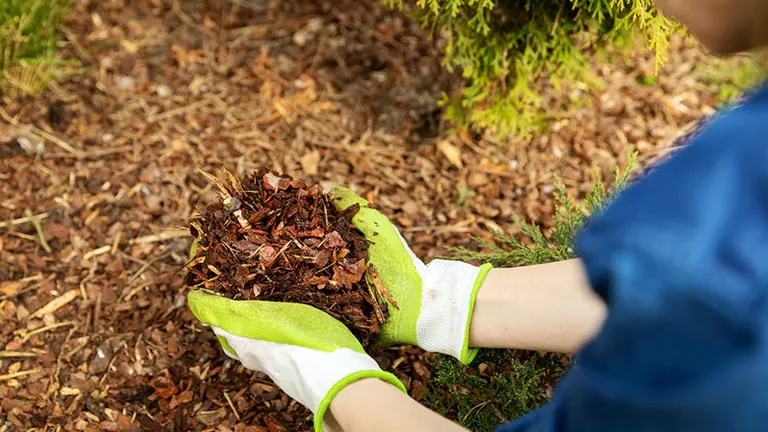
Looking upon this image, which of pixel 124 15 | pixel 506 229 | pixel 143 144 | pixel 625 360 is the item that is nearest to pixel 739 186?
pixel 625 360

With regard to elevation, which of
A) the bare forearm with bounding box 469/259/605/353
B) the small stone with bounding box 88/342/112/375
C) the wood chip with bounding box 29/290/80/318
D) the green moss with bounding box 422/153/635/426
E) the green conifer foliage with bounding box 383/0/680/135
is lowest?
the small stone with bounding box 88/342/112/375

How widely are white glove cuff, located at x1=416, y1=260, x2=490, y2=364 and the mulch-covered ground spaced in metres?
0.26

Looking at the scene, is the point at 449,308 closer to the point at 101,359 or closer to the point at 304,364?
the point at 304,364

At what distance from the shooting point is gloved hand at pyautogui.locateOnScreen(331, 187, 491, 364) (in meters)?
1.84

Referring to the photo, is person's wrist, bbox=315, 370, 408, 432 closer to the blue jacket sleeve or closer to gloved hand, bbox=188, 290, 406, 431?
gloved hand, bbox=188, 290, 406, 431

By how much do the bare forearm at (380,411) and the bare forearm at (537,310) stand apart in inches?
14.2

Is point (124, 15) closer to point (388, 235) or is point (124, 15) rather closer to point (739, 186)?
point (388, 235)

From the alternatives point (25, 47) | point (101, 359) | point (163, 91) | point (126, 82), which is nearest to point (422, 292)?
point (101, 359)

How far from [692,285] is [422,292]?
3.84ft

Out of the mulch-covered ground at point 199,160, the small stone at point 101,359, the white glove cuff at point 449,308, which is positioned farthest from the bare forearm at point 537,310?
the small stone at point 101,359

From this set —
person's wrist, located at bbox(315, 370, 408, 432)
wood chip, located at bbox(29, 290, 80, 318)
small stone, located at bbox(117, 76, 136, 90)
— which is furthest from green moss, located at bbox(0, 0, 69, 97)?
person's wrist, located at bbox(315, 370, 408, 432)

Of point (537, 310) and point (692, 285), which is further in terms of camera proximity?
point (537, 310)

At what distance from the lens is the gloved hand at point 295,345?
1.59 m

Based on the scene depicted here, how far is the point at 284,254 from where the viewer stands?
188 cm
